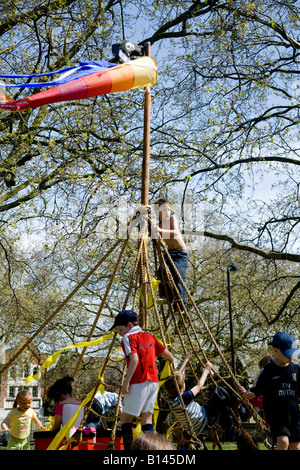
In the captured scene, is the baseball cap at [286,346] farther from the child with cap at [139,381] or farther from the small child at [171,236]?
the small child at [171,236]

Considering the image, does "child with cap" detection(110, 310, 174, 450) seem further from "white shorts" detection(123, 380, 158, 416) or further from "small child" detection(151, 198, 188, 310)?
"small child" detection(151, 198, 188, 310)

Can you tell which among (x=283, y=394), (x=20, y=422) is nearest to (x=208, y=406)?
(x=283, y=394)

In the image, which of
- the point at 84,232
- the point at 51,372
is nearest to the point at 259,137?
the point at 84,232

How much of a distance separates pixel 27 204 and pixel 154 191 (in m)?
2.60

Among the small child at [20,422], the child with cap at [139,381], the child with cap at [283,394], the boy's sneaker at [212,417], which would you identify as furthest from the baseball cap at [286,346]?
the small child at [20,422]

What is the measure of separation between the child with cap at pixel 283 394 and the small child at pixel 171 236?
1434mm

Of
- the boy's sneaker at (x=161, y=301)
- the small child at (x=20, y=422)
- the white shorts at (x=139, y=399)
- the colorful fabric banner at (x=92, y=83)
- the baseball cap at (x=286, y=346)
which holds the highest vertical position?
the colorful fabric banner at (x=92, y=83)

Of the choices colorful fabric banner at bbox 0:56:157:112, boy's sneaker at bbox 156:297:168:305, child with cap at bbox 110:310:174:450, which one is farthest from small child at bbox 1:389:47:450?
colorful fabric banner at bbox 0:56:157:112

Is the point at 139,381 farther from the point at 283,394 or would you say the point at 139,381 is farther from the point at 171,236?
the point at 171,236

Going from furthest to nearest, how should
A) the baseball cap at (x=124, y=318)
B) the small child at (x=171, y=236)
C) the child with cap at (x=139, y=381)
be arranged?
the small child at (x=171, y=236) < the baseball cap at (x=124, y=318) < the child with cap at (x=139, y=381)

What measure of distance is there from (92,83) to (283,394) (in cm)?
330

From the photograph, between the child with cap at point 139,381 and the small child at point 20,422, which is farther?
the small child at point 20,422

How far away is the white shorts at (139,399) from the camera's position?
13.5 ft
